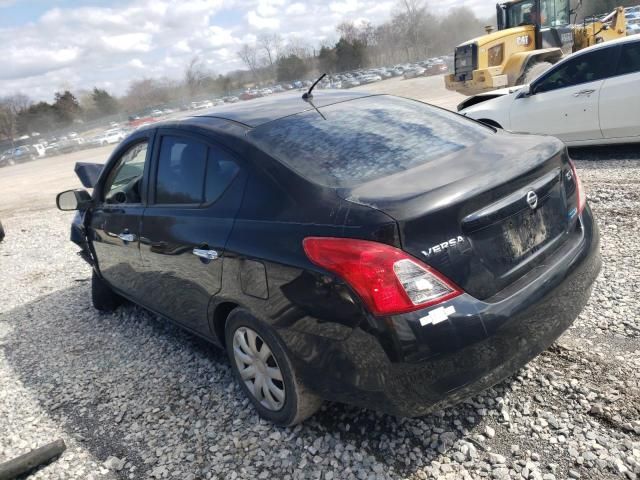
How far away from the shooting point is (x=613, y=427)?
8.00 feet

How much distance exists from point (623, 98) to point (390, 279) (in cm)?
596

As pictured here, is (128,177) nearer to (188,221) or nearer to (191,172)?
(191,172)

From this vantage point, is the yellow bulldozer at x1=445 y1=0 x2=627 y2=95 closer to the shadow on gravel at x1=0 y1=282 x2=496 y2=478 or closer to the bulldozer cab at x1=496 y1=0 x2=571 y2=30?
the bulldozer cab at x1=496 y1=0 x2=571 y2=30

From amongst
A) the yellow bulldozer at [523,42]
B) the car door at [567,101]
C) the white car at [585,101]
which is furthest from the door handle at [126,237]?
the yellow bulldozer at [523,42]

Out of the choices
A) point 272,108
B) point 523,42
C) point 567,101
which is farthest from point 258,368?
point 523,42

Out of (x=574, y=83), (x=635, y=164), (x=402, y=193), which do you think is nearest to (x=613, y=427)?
(x=402, y=193)

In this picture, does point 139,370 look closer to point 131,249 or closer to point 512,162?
point 131,249

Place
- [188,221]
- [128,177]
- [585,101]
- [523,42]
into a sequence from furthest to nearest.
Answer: [523,42]
[585,101]
[128,177]
[188,221]

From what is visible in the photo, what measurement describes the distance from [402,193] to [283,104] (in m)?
1.38

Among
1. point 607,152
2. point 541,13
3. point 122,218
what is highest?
point 541,13

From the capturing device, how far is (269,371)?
9.02 feet

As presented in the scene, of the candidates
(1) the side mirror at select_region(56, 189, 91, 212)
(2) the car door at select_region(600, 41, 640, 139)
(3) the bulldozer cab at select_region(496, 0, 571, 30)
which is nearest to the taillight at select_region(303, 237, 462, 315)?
(1) the side mirror at select_region(56, 189, 91, 212)

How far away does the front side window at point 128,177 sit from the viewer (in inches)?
144

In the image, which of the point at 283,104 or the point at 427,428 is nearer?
the point at 427,428
